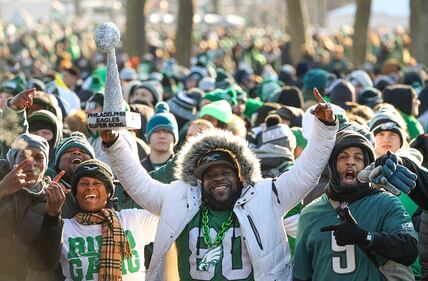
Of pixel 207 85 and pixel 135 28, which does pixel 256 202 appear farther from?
pixel 135 28

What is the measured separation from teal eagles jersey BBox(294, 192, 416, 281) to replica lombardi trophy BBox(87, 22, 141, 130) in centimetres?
110

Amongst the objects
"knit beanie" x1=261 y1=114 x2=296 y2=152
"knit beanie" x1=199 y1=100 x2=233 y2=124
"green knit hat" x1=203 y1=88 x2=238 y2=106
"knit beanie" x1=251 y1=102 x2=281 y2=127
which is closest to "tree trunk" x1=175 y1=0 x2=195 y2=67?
"green knit hat" x1=203 y1=88 x2=238 y2=106

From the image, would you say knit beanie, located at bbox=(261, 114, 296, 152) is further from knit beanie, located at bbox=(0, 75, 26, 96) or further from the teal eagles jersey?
knit beanie, located at bbox=(0, 75, 26, 96)

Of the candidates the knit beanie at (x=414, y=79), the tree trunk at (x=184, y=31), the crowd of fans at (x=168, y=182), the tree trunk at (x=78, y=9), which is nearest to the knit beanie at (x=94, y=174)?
the crowd of fans at (x=168, y=182)

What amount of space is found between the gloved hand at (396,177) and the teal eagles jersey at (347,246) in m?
0.53

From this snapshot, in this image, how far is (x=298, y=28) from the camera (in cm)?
3319

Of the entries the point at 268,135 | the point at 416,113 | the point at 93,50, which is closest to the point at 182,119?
the point at 416,113

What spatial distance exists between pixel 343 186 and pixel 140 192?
3.74 feet

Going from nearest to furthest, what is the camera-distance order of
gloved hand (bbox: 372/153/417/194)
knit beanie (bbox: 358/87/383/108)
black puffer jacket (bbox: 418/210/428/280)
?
1. gloved hand (bbox: 372/153/417/194)
2. black puffer jacket (bbox: 418/210/428/280)
3. knit beanie (bbox: 358/87/383/108)

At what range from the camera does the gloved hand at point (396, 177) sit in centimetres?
629

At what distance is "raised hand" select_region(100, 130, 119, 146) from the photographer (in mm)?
7039

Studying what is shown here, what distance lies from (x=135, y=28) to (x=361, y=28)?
5.55m

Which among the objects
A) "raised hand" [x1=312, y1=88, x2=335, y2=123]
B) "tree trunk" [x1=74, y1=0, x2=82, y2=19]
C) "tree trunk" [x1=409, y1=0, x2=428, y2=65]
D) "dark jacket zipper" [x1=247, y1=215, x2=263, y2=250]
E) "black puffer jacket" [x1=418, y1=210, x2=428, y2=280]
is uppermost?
"tree trunk" [x1=74, y1=0, x2=82, y2=19]

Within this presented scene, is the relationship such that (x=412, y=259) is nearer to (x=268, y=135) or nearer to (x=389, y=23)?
(x=268, y=135)
